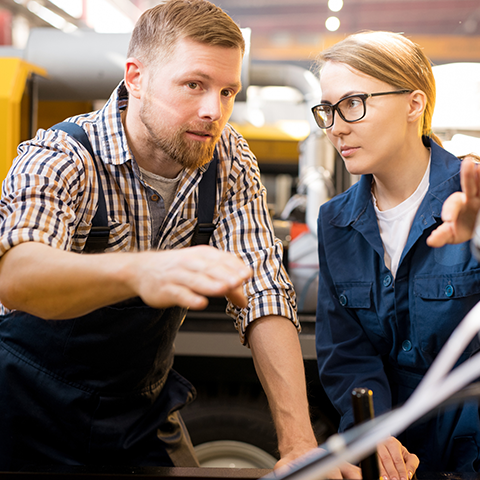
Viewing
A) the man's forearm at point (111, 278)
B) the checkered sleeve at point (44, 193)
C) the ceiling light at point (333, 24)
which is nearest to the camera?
the man's forearm at point (111, 278)

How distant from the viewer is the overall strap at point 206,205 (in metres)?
1.12

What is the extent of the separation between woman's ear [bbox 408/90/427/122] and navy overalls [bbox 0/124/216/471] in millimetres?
691

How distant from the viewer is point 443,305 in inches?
40.6

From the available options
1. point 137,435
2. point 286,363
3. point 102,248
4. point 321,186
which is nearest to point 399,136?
point 286,363

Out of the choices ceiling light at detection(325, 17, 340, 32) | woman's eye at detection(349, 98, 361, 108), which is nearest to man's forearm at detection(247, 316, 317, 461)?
woman's eye at detection(349, 98, 361, 108)

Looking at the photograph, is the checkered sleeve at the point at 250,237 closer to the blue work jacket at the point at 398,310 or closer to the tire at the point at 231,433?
the blue work jacket at the point at 398,310

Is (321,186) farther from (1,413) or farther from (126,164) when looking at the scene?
(1,413)

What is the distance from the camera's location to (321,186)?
8.18 feet

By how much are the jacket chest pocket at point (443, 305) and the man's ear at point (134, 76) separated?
0.75 metres

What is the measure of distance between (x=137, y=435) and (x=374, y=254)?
2.24ft

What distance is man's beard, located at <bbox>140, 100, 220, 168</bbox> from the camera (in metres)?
1.03

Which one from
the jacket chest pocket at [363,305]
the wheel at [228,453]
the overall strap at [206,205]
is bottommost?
the wheel at [228,453]

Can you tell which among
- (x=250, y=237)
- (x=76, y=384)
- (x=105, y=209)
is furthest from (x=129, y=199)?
(x=76, y=384)

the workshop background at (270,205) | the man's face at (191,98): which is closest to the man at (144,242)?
the man's face at (191,98)
